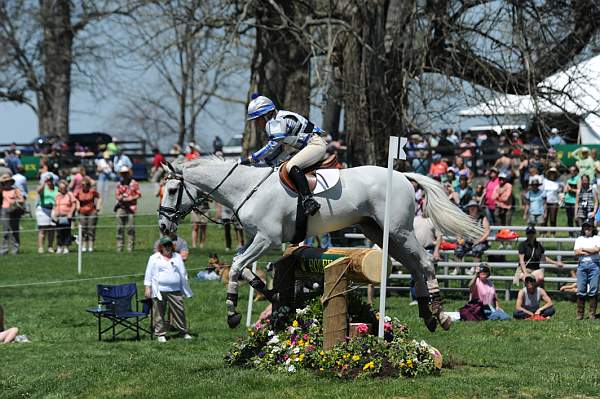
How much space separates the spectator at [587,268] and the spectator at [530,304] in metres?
0.56

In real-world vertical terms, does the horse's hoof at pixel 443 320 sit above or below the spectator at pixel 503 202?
below

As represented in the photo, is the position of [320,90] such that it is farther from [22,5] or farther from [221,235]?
[22,5]

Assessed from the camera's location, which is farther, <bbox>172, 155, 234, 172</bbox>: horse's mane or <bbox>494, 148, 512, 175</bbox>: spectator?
<bbox>494, 148, 512, 175</bbox>: spectator

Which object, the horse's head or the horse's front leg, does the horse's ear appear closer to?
the horse's head

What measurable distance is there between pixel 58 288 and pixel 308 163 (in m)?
10.7

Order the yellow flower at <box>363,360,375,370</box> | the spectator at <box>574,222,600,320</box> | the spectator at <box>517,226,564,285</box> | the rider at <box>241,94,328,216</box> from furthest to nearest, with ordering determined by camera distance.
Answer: the spectator at <box>517,226,564,285</box> < the spectator at <box>574,222,600,320</box> < the rider at <box>241,94,328,216</box> < the yellow flower at <box>363,360,375,370</box>

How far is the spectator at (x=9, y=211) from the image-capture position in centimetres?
2438

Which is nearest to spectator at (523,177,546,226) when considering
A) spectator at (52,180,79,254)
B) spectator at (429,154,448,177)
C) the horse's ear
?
spectator at (429,154,448,177)

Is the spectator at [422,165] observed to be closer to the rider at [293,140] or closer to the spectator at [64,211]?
the spectator at [64,211]

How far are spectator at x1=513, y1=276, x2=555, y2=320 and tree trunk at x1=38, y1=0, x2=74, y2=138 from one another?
1003 inches

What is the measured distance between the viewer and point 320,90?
2061 cm

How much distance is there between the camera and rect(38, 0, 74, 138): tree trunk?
39219 mm

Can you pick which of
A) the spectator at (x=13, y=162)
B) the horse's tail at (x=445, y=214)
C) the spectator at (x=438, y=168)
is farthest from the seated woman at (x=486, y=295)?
the spectator at (x=13, y=162)

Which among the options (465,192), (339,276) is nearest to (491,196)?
(465,192)
